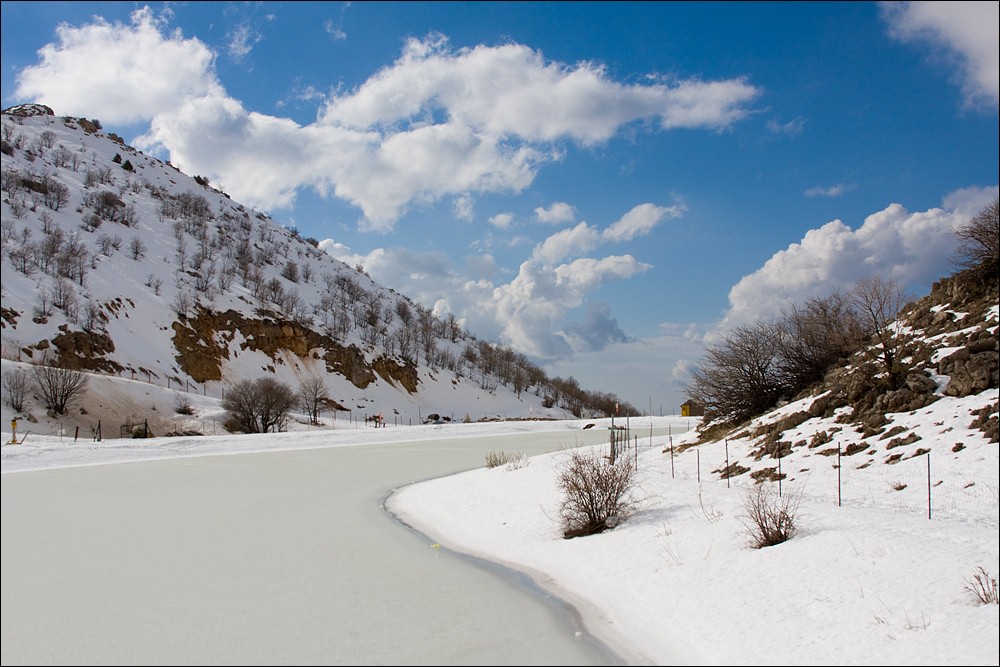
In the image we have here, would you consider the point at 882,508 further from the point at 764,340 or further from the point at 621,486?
the point at 764,340

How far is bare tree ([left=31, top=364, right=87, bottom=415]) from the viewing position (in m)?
36.3

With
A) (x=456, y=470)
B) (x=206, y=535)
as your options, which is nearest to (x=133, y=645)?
(x=206, y=535)

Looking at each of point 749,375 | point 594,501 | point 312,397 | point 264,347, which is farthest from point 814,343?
point 264,347

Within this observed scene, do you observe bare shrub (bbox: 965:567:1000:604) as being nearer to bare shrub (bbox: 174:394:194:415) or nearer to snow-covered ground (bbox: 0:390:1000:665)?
snow-covered ground (bbox: 0:390:1000:665)

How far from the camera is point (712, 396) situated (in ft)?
72.8

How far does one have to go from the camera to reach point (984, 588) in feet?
19.8

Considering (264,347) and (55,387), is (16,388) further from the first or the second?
(264,347)

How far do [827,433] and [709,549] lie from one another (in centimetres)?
716

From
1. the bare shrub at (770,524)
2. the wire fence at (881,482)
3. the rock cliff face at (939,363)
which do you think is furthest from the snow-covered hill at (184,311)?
the bare shrub at (770,524)

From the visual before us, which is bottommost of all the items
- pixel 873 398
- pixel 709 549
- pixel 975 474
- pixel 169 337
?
pixel 709 549

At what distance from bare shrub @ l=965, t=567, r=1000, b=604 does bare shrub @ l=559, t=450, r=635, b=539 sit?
5.79 metres

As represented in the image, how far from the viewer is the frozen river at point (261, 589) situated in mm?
7145

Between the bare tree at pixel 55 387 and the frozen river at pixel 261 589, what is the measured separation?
20.3 m

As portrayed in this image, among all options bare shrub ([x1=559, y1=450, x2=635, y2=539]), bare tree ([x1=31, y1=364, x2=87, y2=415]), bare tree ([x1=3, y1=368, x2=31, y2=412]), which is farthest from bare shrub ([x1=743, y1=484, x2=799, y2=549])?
bare tree ([x1=3, y1=368, x2=31, y2=412])
